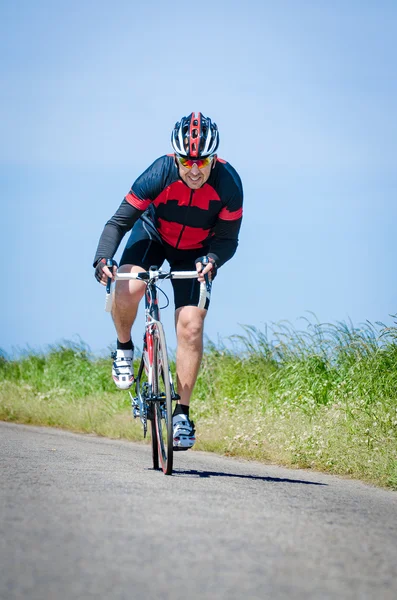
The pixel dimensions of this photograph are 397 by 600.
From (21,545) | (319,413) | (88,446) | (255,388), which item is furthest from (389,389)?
(21,545)

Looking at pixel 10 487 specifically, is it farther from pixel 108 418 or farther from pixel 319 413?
pixel 108 418

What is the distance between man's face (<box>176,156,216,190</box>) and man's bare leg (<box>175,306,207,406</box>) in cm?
103

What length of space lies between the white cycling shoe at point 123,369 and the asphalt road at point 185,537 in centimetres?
137

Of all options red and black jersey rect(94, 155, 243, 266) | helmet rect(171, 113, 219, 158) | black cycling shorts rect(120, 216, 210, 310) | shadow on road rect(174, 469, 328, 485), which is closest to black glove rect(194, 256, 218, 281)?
red and black jersey rect(94, 155, 243, 266)

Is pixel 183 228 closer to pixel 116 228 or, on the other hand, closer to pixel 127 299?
pixel 116 228

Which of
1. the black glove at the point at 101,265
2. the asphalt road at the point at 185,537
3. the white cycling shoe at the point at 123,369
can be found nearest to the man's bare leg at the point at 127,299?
the white cycling shoe at the point at 123,369

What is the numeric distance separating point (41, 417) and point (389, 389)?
17.5 feet

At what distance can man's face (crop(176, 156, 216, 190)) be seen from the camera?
720 cm

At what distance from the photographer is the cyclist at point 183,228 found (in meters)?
7.07

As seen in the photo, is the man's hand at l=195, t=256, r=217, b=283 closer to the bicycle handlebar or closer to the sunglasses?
the bicycle handlebar

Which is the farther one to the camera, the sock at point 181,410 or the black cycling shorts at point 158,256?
the black cycling shorts at point 158,256

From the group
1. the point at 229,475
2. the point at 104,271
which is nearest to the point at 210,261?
the point at 104,271

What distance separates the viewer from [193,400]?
12.6 metres

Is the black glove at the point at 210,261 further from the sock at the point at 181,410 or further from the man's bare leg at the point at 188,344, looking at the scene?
the sock at the point at 181,410
